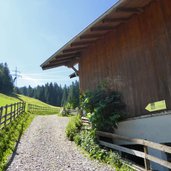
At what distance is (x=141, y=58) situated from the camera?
26.4ft

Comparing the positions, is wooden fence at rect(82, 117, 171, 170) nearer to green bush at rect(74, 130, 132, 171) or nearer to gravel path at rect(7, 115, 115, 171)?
green bush at rect(74, 130, 132, 171)

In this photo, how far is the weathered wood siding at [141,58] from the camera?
7152 millimetres

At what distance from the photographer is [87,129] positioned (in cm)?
1076

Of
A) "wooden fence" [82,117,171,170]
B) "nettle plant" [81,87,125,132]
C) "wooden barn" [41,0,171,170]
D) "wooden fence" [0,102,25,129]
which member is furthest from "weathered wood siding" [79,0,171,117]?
"wooden fence" [0,102,25,129]

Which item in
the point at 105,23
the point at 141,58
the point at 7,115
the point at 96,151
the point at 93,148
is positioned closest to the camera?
the point at 141,58

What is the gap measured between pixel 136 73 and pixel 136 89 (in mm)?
569

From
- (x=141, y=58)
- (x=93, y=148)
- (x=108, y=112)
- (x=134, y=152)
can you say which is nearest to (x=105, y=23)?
(x=141, y=58)

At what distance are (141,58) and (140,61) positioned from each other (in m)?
0.11

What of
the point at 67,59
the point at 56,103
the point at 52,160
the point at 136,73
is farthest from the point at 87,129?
the point at 56,103

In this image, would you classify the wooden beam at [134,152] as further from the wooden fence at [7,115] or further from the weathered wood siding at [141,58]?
the wooden fence at [7,115]

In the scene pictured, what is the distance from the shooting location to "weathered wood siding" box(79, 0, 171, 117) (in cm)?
715

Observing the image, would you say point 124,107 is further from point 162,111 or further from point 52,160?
point 52,160

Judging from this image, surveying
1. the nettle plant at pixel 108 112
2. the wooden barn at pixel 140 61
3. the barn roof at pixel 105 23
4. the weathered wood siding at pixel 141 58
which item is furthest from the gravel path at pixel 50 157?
the barn roof at pixel 105 23

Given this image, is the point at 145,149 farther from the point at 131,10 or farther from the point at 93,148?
the point at 131,10
